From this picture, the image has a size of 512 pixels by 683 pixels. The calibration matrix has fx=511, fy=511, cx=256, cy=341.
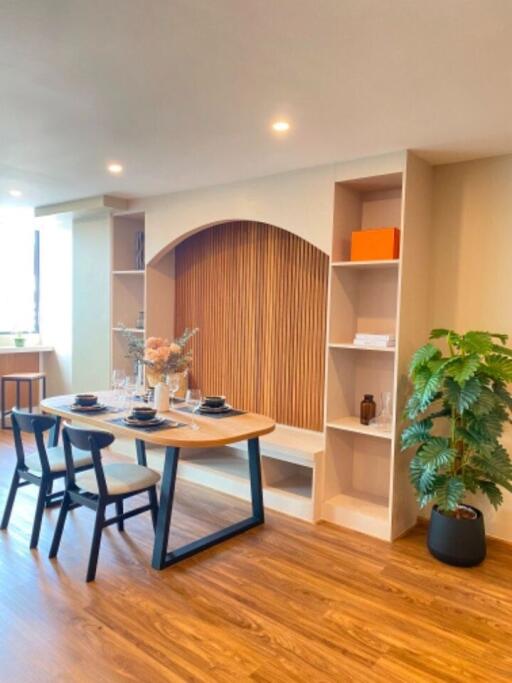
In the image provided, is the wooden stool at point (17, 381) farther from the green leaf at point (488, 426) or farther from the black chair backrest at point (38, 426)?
the green leaf at point (488, 426)

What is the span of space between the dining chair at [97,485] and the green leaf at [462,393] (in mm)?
1799

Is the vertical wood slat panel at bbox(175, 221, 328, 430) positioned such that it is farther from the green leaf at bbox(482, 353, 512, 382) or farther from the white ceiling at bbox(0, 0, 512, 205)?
the green leaf at bbox(482, 353, 512, 382)

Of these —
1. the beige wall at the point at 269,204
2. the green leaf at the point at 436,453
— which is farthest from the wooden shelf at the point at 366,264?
the green leaf at the point at 436,453

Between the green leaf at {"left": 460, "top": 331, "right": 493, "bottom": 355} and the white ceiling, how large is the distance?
114 cm

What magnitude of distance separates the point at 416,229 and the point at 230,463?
2399 mm

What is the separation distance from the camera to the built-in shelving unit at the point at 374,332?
3311 millimetres

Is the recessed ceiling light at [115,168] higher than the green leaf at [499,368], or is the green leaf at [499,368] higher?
the recessed ceiling light at [115,168]

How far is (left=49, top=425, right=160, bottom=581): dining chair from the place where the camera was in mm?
2744

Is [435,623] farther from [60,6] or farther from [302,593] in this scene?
[60,6]

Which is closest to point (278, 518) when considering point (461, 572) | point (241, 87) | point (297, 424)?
point (297, 424)

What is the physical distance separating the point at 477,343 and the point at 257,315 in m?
2.00

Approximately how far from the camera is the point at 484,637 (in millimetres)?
2365

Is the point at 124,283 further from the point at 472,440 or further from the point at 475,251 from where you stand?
the point at 472,440

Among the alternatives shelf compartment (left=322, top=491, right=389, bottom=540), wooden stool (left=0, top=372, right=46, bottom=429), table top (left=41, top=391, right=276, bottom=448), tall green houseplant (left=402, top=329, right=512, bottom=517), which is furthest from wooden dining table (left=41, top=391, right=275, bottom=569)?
wooden stool (left=0, top=372, right=46, bottom=429)
